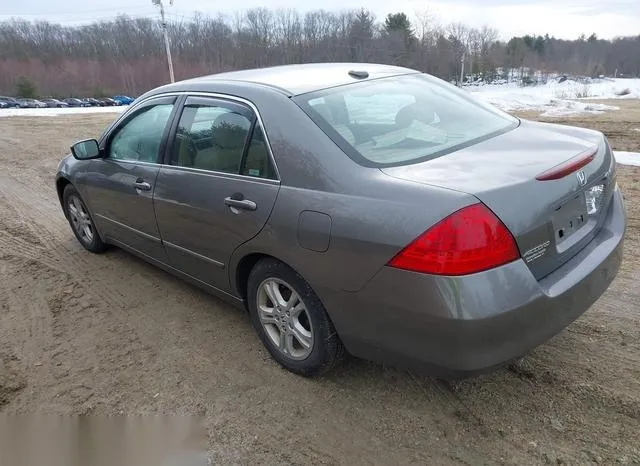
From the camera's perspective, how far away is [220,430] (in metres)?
2.48

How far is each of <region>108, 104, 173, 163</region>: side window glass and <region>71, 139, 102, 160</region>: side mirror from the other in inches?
4.5

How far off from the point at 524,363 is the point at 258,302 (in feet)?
5.09

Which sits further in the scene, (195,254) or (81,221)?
(81,221)

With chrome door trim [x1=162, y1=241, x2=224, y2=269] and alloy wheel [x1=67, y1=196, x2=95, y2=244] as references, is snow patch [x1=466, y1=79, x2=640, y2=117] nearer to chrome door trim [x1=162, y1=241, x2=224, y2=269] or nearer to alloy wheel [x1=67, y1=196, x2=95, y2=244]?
chrome door trim [x1=162, y1=241, x2=224, y2=269]

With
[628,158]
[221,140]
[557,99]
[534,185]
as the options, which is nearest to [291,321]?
[221,140]

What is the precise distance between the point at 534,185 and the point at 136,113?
3.04m

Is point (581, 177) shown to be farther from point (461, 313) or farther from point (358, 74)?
point (358, 74)

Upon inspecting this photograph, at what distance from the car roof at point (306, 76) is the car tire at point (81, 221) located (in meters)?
1.83

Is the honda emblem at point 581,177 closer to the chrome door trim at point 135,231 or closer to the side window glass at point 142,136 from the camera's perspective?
the side window glass at point 142,136

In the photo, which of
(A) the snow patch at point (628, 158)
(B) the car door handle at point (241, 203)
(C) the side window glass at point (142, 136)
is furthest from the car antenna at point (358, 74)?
(A) the snow patch at point (628, 158)

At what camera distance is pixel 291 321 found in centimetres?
277

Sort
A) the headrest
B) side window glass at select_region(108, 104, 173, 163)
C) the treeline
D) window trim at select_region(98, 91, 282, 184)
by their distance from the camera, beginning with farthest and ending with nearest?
the treeline < side window glass at select_region(108, 104, 173, 163) < the headrest < window trim at select_region(98, 91, 282, 184)

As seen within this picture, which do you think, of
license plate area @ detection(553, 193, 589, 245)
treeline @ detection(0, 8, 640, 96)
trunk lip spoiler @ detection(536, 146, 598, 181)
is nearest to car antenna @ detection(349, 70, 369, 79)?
trunk lip spoiler @ detection(536, 146, 598, 181)

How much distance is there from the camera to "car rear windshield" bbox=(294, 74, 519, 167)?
2545 mm
